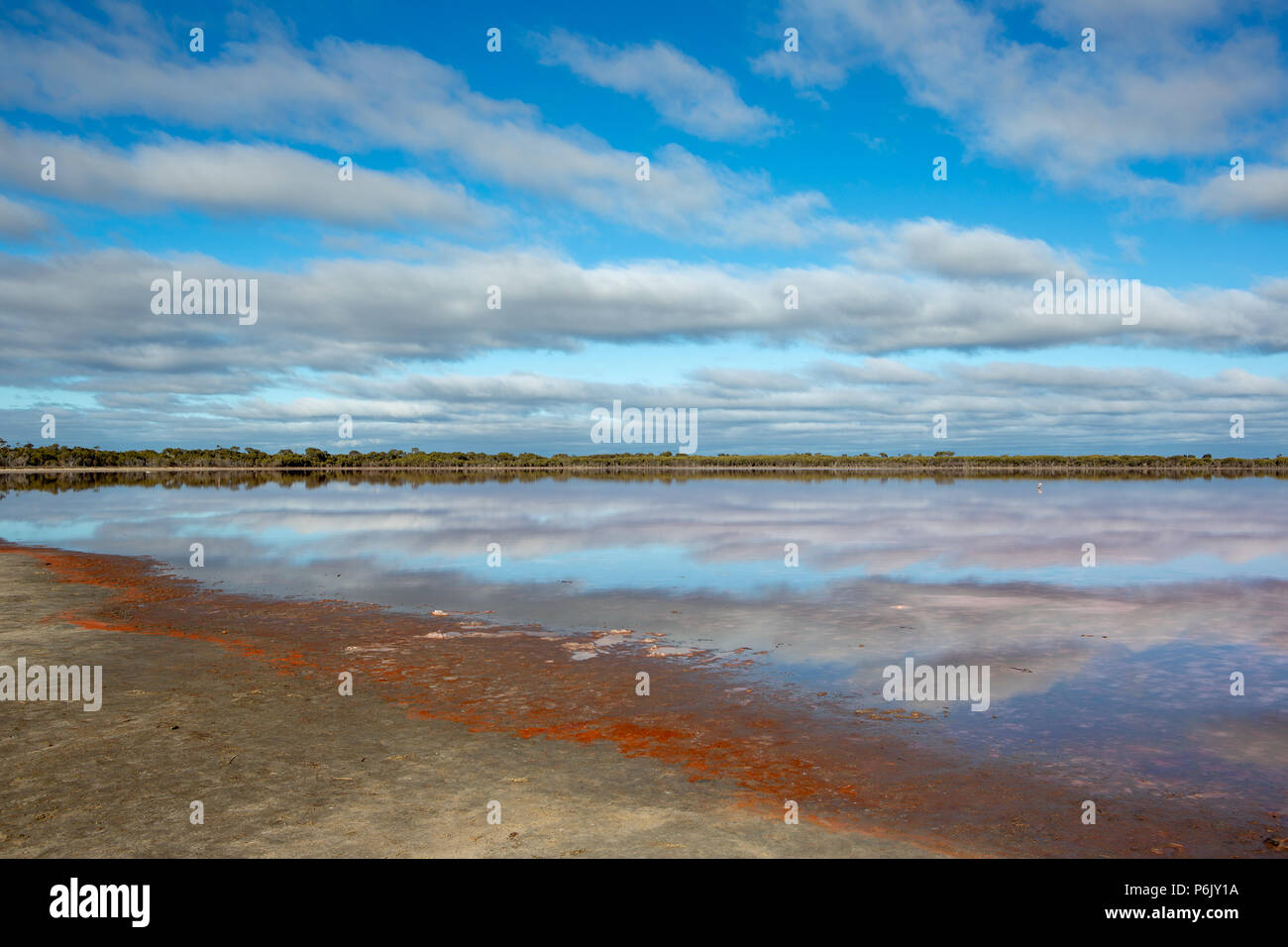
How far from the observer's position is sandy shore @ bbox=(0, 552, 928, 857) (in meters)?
6.88

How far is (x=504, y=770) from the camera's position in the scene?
8.75m

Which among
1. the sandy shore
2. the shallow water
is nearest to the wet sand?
the sandy shore

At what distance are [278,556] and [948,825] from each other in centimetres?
2624

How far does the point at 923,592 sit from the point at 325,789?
1652 cm

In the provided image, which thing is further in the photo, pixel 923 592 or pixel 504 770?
pixel 923 592

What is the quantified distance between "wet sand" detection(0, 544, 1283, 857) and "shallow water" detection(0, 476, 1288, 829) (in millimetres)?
1209

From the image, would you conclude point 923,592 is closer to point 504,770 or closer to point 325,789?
point 504,770

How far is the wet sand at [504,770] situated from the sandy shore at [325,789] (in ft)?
0.10

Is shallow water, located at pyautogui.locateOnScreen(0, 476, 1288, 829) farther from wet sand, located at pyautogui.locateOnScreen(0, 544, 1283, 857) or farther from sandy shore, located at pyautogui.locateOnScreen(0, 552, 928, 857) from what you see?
sandy shore, located at pyautogui.locateOnScreen(0, 552, 928, 857)

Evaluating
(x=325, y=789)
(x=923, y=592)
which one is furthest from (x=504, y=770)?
(x=923, y=592)

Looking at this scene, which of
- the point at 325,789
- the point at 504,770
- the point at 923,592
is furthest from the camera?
the point at 923,592

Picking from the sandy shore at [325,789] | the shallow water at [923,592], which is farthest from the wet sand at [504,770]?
the shallow water at [923,592]

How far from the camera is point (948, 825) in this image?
7504mm
